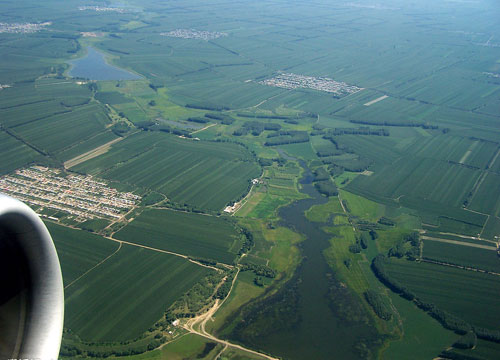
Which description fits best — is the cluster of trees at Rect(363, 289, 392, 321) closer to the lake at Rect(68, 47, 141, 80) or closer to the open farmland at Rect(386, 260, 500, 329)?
the open farmland at Rect(386, 260, 500, 329)

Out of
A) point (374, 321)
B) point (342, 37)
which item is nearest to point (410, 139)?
point (374, 321)

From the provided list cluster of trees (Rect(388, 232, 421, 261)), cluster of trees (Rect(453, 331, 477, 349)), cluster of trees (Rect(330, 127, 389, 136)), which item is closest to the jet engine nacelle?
cluster of trees (Rect(453, 331, 477, 349))

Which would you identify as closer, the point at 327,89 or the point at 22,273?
the point at 22,273

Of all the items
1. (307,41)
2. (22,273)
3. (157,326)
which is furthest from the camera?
(307,41)

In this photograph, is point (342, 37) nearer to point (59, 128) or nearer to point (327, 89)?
point (327, 89)

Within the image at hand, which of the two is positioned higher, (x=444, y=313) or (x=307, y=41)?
(x=307, y=41)

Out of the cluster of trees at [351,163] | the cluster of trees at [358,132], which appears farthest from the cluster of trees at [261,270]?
the cluster of trees at [358,132]

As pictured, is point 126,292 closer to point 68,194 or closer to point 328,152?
point 68,194

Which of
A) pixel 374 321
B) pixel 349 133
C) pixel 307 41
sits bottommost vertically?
pixel 374 321

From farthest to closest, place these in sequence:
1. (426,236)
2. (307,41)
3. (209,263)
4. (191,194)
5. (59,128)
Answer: (307,41)
(59,128)
(191,194)
(426,236)
(209,263)
